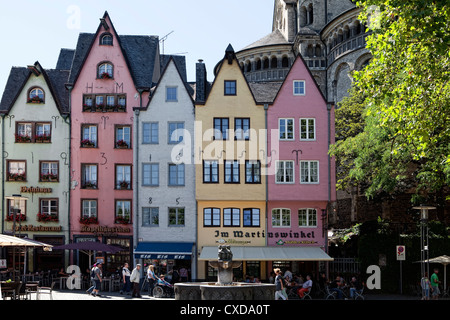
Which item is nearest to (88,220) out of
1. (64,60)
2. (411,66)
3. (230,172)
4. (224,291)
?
(230,172)

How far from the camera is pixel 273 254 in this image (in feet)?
136

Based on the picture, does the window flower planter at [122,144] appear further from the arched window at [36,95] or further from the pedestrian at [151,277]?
the pedestrian at [151,277]

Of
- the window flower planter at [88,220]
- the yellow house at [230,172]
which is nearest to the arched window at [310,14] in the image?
the yellow house at [230,172]

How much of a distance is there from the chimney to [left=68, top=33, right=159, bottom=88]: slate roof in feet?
9.85

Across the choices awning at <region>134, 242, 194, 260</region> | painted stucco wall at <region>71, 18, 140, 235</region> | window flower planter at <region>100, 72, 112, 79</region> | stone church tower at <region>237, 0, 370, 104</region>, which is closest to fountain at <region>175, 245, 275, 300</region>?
awning at <region>134, 242, 194, 260</region>

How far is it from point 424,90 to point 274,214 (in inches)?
855

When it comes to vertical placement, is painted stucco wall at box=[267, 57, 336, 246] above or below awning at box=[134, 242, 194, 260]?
above

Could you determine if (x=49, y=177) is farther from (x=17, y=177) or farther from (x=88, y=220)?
(x=88, y=220)

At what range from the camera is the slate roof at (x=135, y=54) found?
156 feet

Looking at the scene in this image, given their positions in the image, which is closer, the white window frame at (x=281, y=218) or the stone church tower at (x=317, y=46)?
the white window frame at (x=281, y=218)

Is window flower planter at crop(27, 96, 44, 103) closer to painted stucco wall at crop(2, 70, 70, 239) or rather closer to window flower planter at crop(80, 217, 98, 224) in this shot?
painted stucco wall at crop(2, 70, 70, 239)

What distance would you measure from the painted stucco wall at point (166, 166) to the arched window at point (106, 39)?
4963 mm

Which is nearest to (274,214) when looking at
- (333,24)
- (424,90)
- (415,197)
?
Result: (415,197)

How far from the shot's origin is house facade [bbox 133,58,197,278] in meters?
44.2
